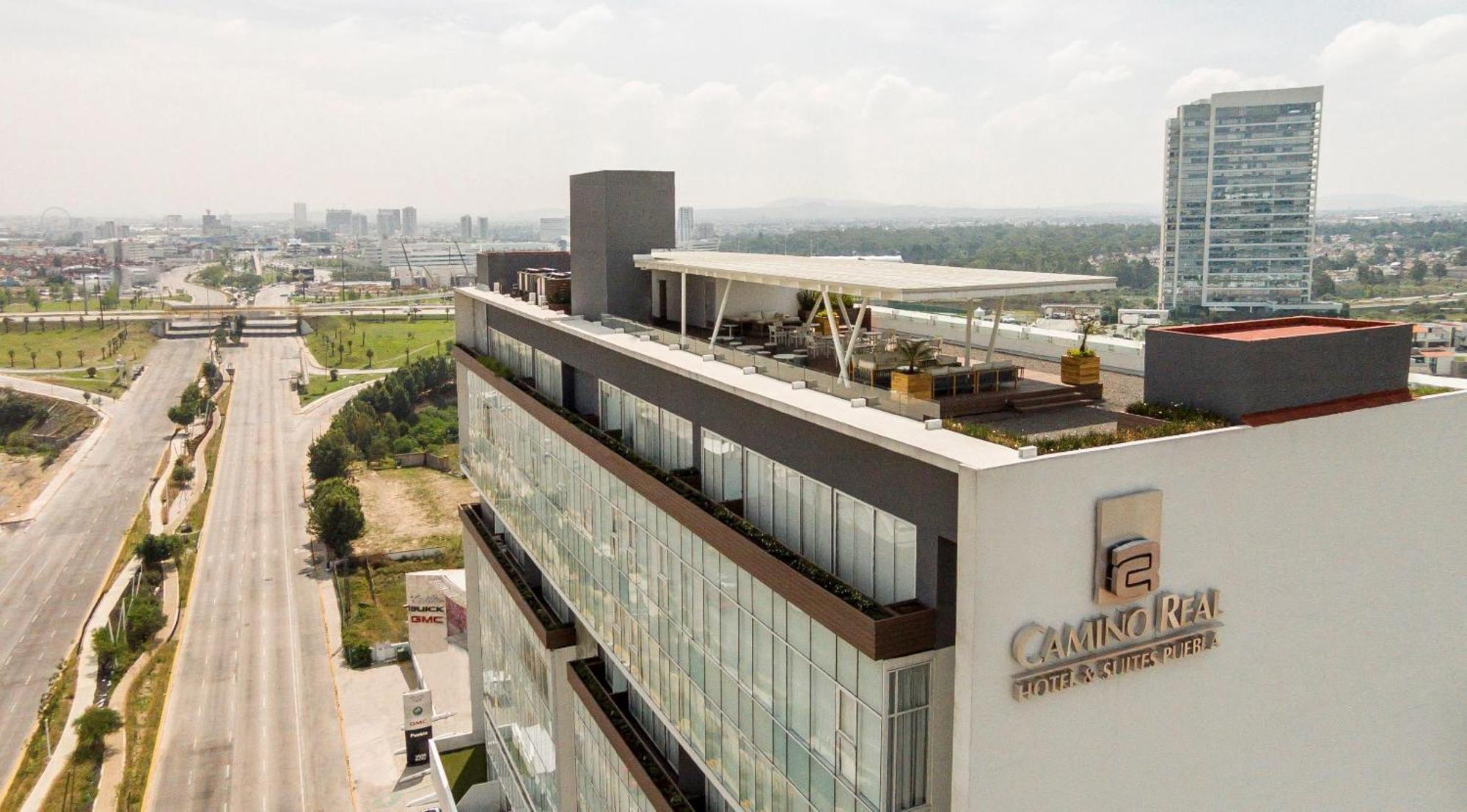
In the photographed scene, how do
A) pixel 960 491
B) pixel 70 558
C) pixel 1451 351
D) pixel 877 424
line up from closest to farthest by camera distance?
pixel 960 491, pixel 877 424, pixel 1451 351, pixel 70 558

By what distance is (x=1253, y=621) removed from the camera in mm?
19922

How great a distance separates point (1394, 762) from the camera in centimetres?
2311

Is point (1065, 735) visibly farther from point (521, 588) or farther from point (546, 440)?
point (521, 588)

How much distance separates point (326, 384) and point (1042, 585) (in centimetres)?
18261

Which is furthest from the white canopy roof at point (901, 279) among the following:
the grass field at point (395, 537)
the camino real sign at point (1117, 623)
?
the grass field at point (395, 537)

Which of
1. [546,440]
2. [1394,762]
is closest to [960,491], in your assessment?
[1394,762]

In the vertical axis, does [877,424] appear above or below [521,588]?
above

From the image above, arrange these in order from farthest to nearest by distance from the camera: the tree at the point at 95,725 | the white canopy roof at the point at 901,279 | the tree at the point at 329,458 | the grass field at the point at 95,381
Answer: the grass field at the point at 95,381, the tree at the point at 329,458, the tree at the point at 95,725, the white canopy roof at the point at 901,279

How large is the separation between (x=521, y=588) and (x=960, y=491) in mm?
31081

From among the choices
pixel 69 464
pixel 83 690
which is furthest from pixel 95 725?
pixel 69 464

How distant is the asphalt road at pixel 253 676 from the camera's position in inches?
2472

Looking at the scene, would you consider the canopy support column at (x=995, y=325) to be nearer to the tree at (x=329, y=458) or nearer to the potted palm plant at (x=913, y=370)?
the potted palm plant at (x=913, y=370)

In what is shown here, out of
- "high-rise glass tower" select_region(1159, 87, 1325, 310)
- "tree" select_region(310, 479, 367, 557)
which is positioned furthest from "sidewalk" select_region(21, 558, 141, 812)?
"high-rise glass tower" select_region(1159, 87, 1325, 310)

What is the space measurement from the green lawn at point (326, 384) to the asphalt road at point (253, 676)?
41272 mm
